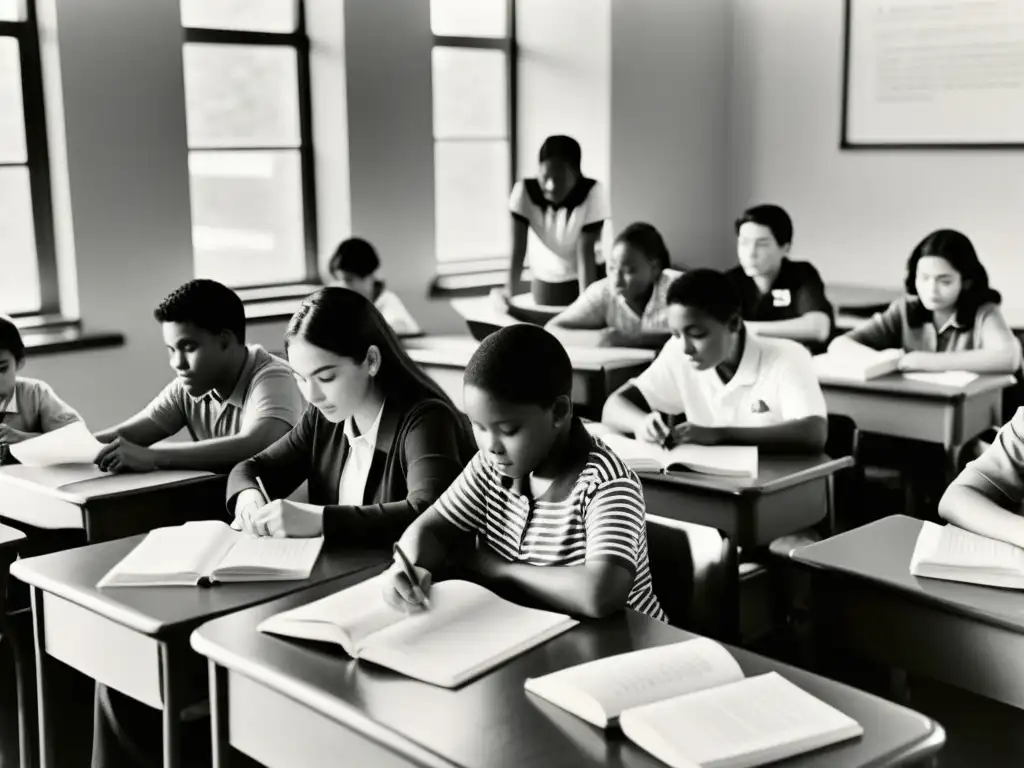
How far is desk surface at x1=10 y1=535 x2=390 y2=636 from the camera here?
1.74 m

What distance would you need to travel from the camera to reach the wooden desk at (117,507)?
2463 mm

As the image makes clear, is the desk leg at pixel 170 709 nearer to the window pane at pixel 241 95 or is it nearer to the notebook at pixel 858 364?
the notebook at pixel 858 364

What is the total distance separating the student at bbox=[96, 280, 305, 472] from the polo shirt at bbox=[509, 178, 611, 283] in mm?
2571

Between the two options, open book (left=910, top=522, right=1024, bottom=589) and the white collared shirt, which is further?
the white collared shirt

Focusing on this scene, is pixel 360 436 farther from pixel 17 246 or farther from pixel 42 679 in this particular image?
pixel 17 246

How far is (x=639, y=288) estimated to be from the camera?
4.20 meters

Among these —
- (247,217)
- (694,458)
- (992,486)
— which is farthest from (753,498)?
(247,217)

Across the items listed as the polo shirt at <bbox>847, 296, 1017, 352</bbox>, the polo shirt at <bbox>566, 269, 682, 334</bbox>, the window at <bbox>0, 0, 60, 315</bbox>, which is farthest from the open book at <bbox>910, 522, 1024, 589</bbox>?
the window at <bbox>0, 0, 60, 315</bbox>

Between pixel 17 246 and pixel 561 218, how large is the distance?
7.29ft

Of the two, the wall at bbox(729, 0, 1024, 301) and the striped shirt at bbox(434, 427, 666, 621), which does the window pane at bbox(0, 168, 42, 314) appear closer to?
the striped shirt at bbox(434, 427, 666, 621)

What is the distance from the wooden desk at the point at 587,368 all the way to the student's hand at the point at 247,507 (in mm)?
1446

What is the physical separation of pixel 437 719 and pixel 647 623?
0.41m

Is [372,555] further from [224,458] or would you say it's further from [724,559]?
[224,458]

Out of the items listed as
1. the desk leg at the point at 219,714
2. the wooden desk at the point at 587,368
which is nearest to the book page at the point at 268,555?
the desk leg at the point at 219,714
